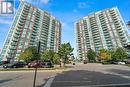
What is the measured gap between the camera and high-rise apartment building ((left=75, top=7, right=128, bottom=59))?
16512 cm

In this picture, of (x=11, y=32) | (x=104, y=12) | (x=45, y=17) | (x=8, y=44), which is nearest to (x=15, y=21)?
(x=11, y=32)

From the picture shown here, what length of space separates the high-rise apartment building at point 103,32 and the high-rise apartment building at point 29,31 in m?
25.5

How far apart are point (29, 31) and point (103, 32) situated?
6128 cm

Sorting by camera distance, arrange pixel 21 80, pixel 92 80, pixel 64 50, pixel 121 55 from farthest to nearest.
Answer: pixel 121 55, pixel 64 50, pixel 21 80, pixel 92 80

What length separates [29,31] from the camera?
155125 millimetres

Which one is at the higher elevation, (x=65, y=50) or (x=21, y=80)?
(x=65, y=50)

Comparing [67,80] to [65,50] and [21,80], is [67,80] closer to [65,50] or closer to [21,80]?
[21,80]

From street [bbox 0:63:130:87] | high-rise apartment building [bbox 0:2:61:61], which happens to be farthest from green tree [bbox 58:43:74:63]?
high-rise apartment building [bbox 0:2:61:61]

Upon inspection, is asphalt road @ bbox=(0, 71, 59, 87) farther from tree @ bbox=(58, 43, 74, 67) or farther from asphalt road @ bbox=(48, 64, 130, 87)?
tree @ bbox=(58, 43, 74, 67)

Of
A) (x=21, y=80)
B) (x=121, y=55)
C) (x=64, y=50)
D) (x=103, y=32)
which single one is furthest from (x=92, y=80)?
(x=103, y=32)

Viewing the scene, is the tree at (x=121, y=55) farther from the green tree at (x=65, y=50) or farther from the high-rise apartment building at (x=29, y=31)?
the high-rise apartment building at (x=29, y=31)

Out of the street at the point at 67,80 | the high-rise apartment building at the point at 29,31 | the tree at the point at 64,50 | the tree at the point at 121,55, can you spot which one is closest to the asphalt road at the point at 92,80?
the street at the point at 67,80

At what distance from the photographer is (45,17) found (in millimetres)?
182750

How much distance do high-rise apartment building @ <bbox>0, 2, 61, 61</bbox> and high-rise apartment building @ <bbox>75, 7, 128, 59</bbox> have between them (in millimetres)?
25487
